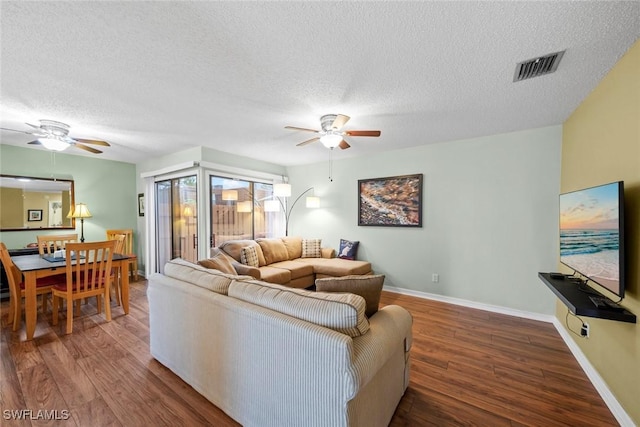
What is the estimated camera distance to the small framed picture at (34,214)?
4.06 metres

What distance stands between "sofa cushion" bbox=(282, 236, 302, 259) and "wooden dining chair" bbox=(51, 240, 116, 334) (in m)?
2.61

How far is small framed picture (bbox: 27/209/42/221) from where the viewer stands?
4059 millimetres

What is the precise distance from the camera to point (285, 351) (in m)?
1.33

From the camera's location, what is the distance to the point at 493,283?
11.4ft

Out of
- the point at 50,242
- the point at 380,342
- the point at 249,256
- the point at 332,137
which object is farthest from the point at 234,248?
the point at 380,342

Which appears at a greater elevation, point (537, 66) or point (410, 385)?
point (537, 66)

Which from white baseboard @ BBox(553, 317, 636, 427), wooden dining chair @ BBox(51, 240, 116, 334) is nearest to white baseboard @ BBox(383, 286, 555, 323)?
white baseboard @ BBox(553, 317, 636, 427)

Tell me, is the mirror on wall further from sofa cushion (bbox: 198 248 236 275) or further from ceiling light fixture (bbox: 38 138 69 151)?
sofa cushion (bbox: 198 248 236 275)

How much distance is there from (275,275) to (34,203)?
13.9 ft

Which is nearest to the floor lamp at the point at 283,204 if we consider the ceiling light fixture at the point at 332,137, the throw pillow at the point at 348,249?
the throw pillow at the point at 348,249

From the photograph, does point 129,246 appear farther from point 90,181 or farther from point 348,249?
point 348,249

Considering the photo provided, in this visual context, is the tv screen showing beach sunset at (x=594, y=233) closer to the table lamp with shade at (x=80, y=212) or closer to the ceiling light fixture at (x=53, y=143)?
the ceiling light fixture at (x=53, y=143)

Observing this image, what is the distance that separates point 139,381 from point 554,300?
4.48 m

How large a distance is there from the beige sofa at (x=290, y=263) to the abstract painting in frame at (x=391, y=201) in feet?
2.76
